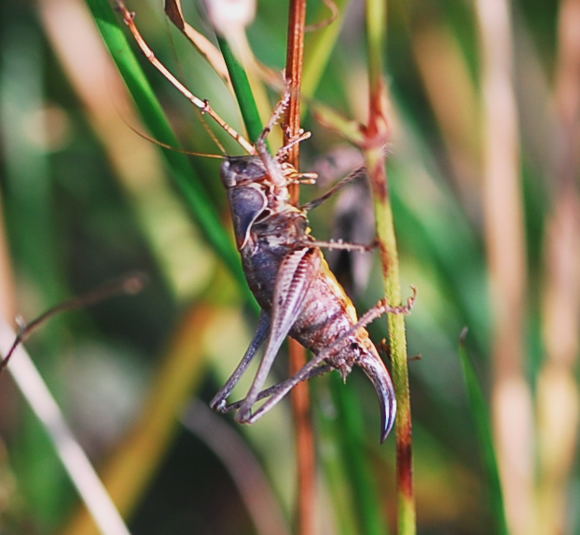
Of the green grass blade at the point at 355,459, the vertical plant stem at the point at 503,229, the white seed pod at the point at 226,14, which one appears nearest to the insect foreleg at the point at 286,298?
the green grass blade at the point at 355,459

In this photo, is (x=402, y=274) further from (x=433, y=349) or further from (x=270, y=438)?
(x=270, y=438)

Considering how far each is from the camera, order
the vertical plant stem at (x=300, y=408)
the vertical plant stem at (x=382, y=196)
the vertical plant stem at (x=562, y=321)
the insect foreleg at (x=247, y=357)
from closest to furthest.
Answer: the vertical plant stem at (x=382, y=196) < the vertical plant stem at (x=300, y=408) < the insect foreleg at (x=247, y=357) < the vertical plant stem at (x=562, y=321)

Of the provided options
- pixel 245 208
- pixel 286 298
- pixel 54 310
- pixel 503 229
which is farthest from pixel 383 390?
pixel 503 229

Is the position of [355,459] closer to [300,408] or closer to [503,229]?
[300,408]

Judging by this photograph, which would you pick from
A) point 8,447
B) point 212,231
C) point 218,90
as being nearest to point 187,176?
point 212,231

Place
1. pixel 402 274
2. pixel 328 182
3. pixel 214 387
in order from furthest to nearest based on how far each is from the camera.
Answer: pixel 214 387
pixel 402 274
pixel 328 182

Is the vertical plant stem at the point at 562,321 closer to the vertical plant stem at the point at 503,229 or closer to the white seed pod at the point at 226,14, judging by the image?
the vertical plant stem at the point at 503,229
